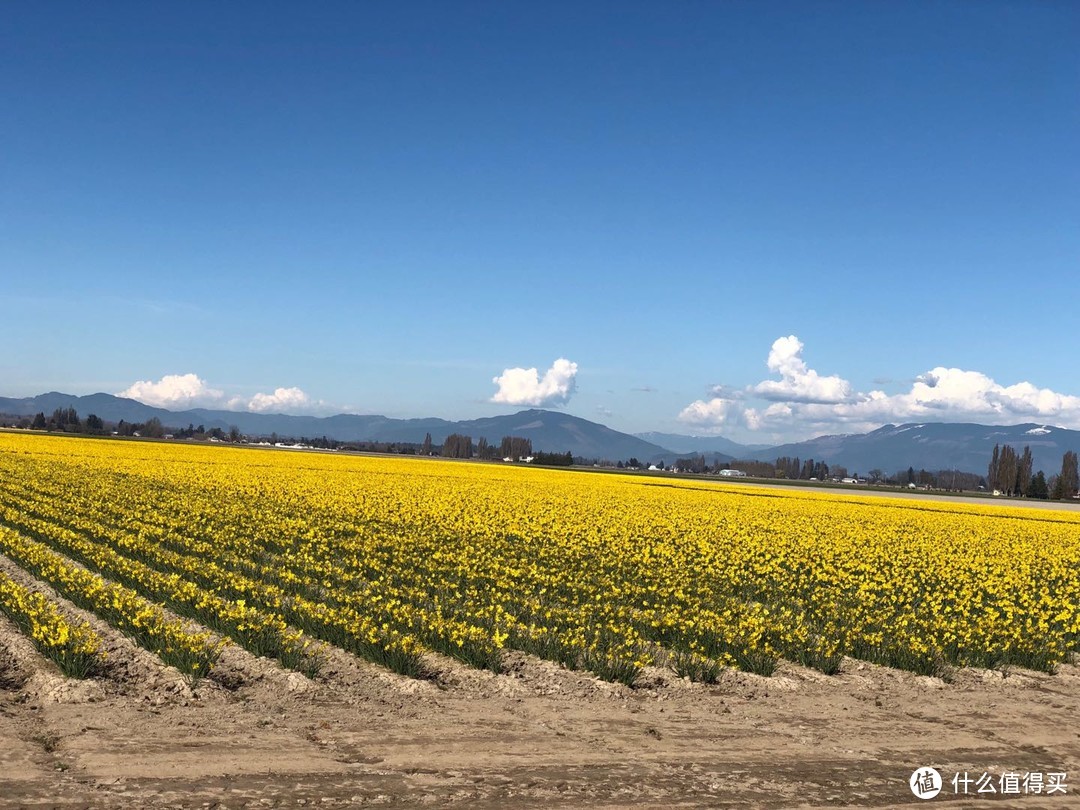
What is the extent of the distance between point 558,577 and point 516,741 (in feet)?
32.0

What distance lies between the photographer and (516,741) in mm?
8898

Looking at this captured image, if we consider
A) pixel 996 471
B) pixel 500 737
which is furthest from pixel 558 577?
pixel 996 471

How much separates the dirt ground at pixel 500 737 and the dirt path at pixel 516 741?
3cm

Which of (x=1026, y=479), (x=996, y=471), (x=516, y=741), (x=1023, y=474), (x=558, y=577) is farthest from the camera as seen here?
(x=996, y=471)

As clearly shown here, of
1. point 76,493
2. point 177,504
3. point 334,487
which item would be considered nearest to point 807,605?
point 177,504

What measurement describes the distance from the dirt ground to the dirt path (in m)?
0.03

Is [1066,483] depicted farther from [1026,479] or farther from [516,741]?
[516,741]

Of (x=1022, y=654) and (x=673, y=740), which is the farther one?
(x=1022, y=654)

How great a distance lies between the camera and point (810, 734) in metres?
9.56

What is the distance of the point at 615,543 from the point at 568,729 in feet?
53.6

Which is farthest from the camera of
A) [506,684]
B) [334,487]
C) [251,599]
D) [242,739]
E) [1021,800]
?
[334,487]

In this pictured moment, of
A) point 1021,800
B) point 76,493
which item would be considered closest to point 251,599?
point 1021,800

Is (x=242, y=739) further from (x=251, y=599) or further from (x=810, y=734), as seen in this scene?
(x=251, y=599)

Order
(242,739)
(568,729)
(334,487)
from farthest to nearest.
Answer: (334,487), (568,729), (242,739)
